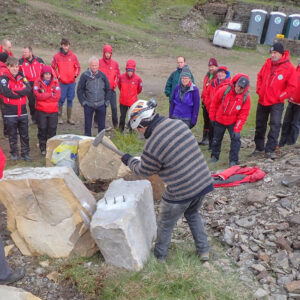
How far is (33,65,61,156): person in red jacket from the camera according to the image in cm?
637

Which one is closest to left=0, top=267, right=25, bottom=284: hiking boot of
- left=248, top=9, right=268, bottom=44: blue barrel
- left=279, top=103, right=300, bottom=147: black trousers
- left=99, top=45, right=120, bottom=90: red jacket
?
left=99, top=45, right=120, bottom=90: red jacket

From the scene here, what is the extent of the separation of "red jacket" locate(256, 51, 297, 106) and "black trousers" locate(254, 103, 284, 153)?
15cm

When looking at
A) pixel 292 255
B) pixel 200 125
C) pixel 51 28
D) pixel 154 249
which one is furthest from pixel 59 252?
pixel 51 28

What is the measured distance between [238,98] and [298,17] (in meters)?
18.5

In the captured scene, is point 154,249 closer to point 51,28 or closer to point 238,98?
point 238,98

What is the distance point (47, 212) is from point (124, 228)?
980 millimetres

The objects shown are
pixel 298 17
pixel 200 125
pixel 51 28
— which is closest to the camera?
pixel 200 125

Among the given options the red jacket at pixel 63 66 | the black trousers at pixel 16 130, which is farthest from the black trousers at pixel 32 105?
the black trousers at pixel 16 130

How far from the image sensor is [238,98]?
20.0 feet

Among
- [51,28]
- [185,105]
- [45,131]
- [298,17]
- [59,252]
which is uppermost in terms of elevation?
[298,17]

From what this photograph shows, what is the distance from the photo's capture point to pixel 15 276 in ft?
11.6

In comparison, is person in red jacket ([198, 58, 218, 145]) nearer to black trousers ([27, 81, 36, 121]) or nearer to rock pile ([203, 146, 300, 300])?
rock pile ([203, 146, 300, 300])

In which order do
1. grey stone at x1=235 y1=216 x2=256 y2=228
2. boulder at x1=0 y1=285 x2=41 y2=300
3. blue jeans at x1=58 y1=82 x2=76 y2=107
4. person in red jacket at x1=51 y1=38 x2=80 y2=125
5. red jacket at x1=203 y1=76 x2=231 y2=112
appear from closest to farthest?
boulder at x1=0 y1=285 x2=41 y2=300, grey stone at x1=235 y1=216 x2=256 y2=228, red jacket at x1=203 y1=76 x2=231 y2=112, person in red jacket at x1=51 y1=38 x2=80 y2=125, blue jeans at x1=58 y1=82 x2=76 y2=107

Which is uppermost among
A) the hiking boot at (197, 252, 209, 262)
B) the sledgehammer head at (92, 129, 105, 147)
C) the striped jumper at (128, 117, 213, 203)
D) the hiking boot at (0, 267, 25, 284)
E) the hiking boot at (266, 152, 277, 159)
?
the striped jumper at (128, 117, 213, 203)
